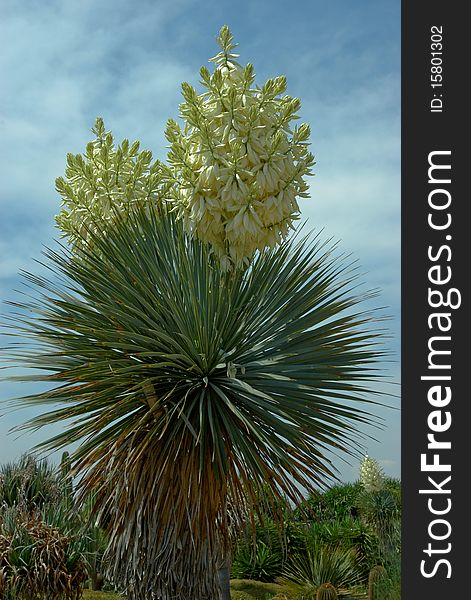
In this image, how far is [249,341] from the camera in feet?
20.0

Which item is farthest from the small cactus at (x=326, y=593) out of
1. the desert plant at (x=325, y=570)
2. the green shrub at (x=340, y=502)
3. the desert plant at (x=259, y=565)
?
the green shrub at (x=340, y=502)

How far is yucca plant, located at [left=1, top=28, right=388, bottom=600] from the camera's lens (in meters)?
5.64

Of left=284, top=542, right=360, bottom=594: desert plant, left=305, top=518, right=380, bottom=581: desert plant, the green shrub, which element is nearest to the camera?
left=284, top=542, right=360, bottom=594: desert plant

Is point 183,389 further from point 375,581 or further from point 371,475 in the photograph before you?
point 371,475

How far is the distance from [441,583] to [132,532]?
7.57 feet

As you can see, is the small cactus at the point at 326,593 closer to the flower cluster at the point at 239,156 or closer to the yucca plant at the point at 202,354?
the yucca plant at the point at 202,354

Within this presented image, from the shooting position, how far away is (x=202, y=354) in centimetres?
586

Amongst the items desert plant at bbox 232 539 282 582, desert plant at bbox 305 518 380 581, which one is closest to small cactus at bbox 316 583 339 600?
desert plant at bbox 232 539 282 582

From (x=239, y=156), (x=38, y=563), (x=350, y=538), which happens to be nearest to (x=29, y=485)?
(x=38, y=563)

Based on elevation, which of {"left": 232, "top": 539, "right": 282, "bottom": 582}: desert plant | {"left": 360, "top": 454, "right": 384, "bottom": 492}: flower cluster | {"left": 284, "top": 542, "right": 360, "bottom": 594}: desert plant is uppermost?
{"left": 360, "top": 454, "right": 384, "bottom": 492}: flower cluster

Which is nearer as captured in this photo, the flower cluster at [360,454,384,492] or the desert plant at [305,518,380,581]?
the desert plant at [305,518,380,581]

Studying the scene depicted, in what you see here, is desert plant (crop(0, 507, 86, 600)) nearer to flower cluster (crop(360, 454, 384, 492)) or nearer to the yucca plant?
the yucca plant

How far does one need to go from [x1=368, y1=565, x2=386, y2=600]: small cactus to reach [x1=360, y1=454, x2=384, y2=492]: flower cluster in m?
5.70

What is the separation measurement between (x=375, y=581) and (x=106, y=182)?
5368 mm
